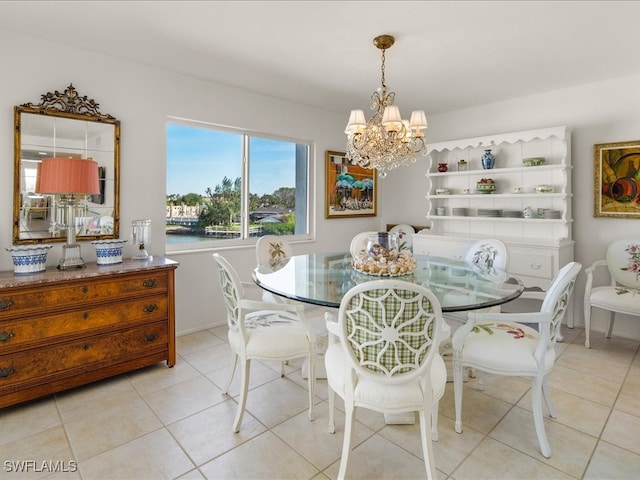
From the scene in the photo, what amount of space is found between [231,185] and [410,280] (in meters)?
2.40

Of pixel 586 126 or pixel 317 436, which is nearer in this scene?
pixel 317 436

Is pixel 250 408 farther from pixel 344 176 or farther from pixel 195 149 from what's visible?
pixel 344 176

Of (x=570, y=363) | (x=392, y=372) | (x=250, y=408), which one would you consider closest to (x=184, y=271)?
(x=250, y=408)

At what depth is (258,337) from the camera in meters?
2.10

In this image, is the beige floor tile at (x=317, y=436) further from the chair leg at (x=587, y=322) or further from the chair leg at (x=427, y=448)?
the chair leg at (x=587, y=322)

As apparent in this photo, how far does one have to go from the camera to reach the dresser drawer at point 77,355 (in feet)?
7.05

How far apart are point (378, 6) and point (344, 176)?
2.75 m

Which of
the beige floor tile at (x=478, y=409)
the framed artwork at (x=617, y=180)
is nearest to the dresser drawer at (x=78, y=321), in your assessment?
the beige floor tile at (x=478, y=409)

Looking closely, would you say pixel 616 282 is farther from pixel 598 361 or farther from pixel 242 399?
pixel 242 399

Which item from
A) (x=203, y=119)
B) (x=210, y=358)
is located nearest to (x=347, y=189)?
(x=203, y=119)

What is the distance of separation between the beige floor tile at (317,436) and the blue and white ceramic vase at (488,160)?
3.20 m

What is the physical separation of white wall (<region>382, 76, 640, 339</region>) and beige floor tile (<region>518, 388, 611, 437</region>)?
5.56 feet

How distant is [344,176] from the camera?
4.86 m

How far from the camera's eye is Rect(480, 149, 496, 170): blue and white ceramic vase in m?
4.04
